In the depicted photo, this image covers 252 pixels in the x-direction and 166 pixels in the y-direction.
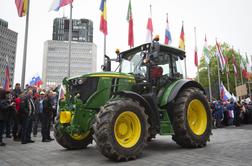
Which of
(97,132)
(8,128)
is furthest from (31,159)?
(8,128)

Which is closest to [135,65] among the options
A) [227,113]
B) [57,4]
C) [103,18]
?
[57,4]

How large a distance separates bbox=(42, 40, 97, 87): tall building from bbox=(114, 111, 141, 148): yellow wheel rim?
94.6 m

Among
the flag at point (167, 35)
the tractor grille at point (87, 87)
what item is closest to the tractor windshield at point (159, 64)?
the tractor grille at point (87, 87)

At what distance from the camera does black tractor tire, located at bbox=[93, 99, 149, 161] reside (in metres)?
4.73

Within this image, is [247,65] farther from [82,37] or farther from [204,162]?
[82,37]

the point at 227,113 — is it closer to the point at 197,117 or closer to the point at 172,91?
the point at 197,117

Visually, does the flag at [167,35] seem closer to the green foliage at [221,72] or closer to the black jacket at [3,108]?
the black jacket at [3,108]

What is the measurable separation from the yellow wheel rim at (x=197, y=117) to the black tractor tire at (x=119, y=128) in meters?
2.11

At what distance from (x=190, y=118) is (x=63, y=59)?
362 ft

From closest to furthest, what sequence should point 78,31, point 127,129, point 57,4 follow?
point 127,129, point 57,4, point 78,31

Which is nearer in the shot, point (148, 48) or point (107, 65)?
point (148, 48)

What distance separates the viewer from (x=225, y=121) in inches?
667

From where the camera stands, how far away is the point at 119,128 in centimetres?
530

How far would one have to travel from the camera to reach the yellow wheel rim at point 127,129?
17.1 feet
